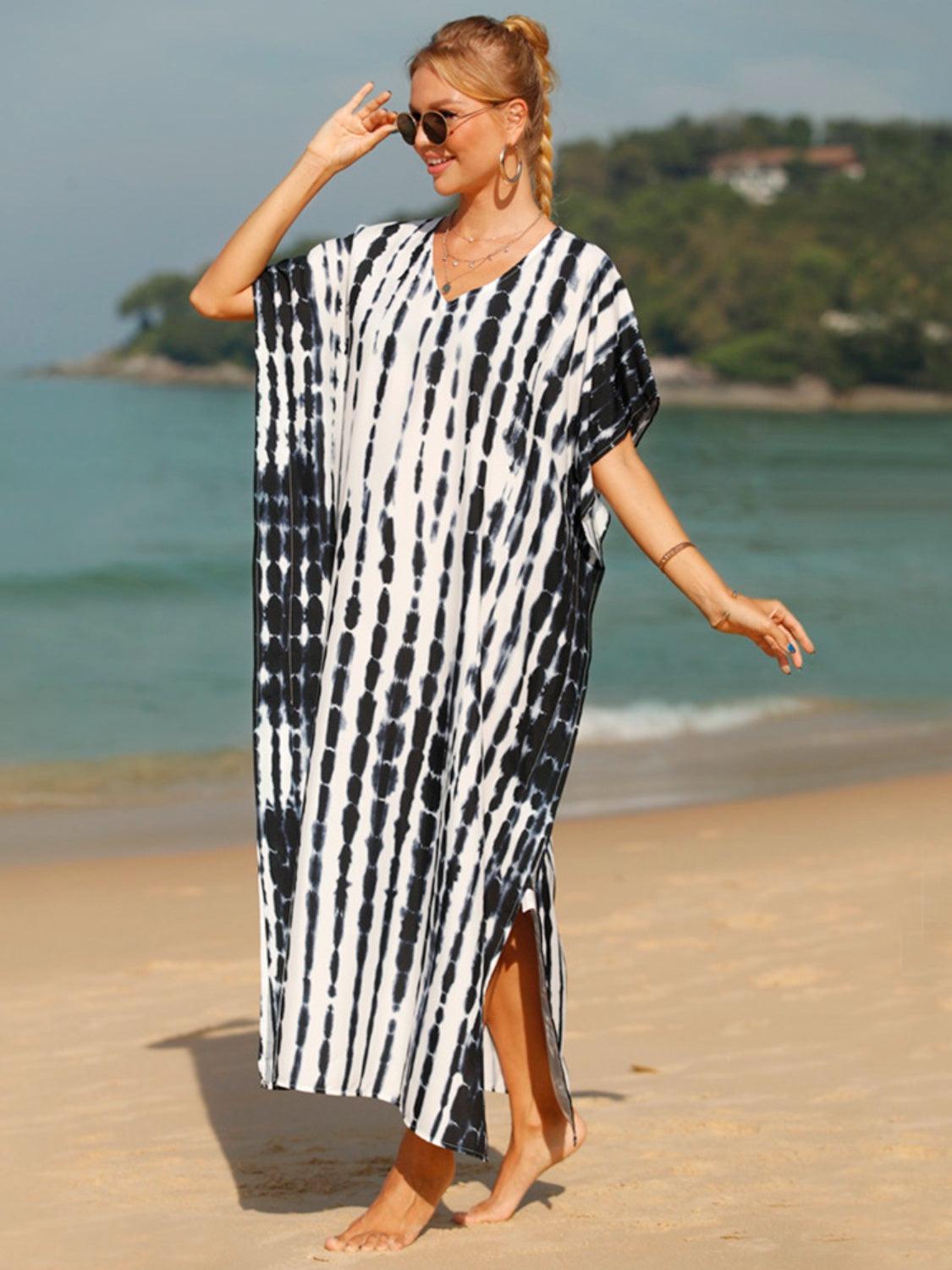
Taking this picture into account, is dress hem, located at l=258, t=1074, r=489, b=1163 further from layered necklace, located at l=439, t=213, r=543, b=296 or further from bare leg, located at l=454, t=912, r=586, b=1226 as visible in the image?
layered necklace, located at l=439, t=213, r=543, b=296

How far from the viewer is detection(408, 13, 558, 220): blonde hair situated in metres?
2.83

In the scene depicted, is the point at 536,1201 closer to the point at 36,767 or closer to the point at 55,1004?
the point at 55,1004

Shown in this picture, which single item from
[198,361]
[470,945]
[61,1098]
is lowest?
[198,361]

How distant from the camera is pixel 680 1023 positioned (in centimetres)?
461

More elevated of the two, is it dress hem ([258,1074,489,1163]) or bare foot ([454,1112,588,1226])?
dress hem ([258,1074,489,1163])

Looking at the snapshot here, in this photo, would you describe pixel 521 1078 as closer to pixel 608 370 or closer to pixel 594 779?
pixel 608 370

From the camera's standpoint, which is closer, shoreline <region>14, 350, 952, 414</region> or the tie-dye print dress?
the tie-dye print dress

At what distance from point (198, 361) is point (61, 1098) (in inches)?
3137

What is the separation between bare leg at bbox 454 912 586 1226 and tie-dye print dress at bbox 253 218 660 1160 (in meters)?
0.13

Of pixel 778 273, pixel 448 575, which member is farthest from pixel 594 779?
pixel 778 273

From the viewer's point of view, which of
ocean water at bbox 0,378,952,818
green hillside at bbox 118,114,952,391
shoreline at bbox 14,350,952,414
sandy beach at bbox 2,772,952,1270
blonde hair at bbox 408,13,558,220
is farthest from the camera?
green hillside at bbox 118,114,952,391

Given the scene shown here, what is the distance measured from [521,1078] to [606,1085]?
3.36 feet

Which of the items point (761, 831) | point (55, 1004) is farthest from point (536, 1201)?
point (761, 831)

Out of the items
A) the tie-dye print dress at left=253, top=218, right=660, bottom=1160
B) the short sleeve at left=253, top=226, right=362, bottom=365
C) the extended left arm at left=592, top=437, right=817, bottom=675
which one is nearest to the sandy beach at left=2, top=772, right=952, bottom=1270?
the tie-dye print dress at left=253, top=218, right=660, bottom=1160
